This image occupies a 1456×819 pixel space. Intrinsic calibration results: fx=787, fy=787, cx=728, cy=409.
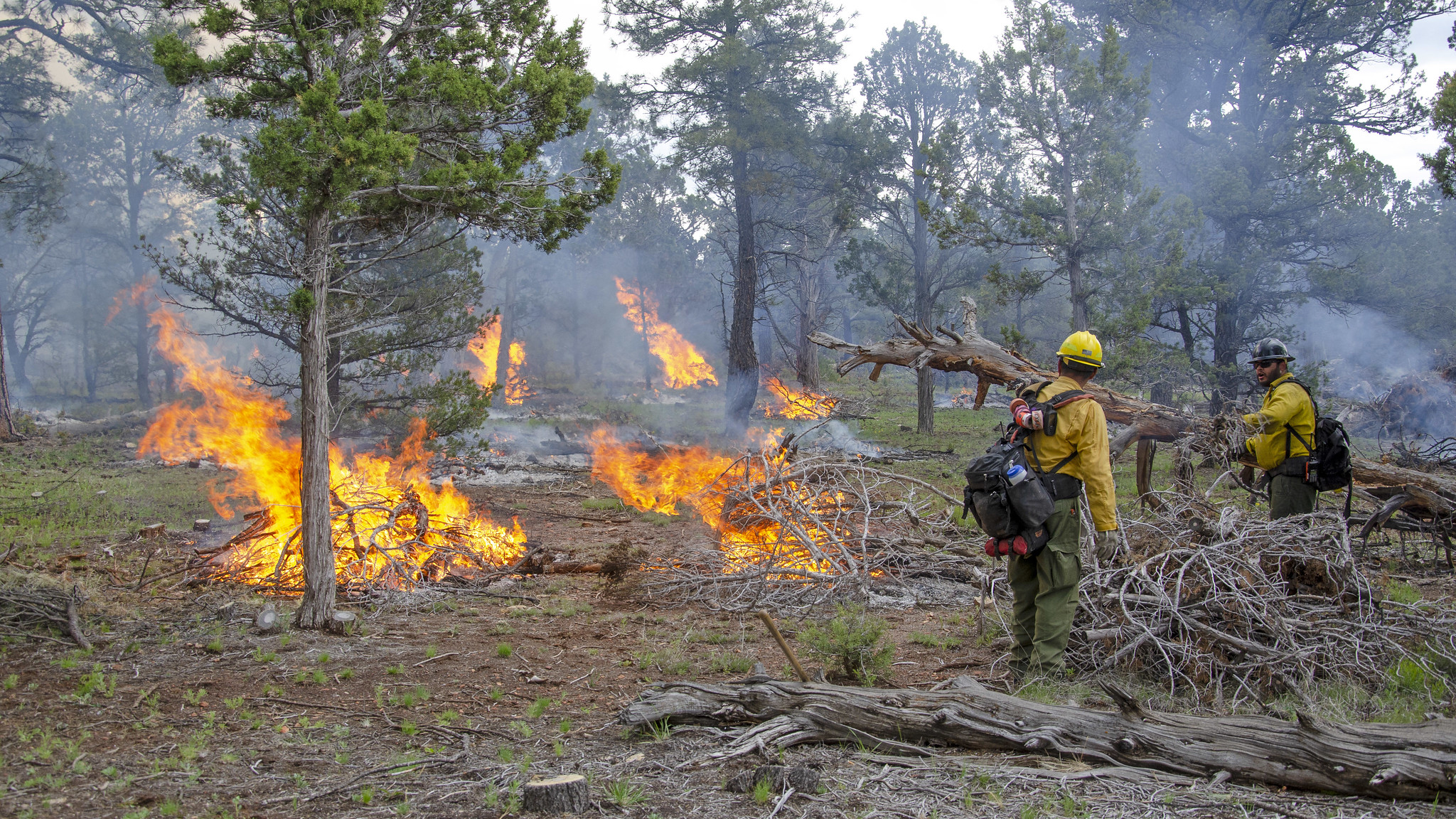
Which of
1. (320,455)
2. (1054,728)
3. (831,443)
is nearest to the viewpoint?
(1054,728)

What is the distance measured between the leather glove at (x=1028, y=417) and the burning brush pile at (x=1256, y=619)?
3.92 feet

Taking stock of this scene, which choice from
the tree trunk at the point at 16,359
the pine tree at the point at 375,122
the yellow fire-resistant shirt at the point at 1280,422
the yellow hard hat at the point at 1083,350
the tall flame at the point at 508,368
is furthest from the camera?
the tree trunk at the point at 16,359

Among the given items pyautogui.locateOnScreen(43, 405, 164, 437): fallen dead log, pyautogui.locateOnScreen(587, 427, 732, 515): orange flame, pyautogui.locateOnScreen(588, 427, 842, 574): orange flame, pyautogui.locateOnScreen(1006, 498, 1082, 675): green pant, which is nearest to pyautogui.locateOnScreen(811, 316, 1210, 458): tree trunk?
pyautogui.locateOnScreen(588, 427, 842, 574): orange flame

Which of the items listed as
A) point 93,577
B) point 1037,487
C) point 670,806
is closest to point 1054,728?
point 1037,487

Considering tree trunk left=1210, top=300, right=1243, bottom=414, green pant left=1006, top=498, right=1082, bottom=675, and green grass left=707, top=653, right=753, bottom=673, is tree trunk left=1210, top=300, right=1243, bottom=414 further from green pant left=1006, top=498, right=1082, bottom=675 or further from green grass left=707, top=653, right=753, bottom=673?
green grass left=707, top=653, right=753, bottom=673

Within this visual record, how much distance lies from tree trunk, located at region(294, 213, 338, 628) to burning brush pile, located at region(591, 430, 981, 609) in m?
2.91

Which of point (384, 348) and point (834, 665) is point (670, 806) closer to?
point (834, 665)

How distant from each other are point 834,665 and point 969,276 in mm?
19756

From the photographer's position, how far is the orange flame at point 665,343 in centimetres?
3581

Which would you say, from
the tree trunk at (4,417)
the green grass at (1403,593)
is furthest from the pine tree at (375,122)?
the tree trunk at (4,417)

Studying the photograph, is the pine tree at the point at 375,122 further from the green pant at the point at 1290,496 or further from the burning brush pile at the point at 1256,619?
the green pant at the point at 1290,496

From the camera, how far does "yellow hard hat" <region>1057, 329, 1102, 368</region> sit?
15.9ft

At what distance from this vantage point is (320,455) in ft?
19.6

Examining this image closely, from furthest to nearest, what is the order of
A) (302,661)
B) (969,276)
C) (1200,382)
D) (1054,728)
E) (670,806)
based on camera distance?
(969,276) → (1200,382) → (302,661) → (1054,728) → (670,806)
